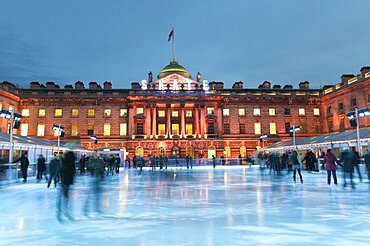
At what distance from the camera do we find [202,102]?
6006 centimetres

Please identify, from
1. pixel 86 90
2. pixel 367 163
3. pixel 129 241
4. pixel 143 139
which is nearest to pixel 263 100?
pixel 143 139

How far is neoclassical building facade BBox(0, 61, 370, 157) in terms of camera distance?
57781 millimetres

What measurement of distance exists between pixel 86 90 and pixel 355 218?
6093 centimetres

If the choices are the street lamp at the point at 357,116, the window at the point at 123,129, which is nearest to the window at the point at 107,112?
the window at the point at 123,129

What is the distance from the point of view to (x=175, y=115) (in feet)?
203

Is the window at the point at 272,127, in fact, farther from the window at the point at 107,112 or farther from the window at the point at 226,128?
the window at the point at 107,112

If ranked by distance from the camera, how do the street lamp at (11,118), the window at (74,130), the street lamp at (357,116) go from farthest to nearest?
the window at (74,130) < the street lamp at (357,116) < the street lamp at (11,118)

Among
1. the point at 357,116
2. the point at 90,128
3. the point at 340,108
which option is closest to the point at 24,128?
the point at 90,128

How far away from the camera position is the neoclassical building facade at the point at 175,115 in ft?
190

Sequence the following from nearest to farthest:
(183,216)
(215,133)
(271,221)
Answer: (271,221)
(183,216)
(215,133)

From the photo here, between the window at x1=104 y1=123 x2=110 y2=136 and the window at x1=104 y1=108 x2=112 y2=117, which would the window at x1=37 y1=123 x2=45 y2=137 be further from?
the window at x1=104 y1=108 x2=112 y2=117

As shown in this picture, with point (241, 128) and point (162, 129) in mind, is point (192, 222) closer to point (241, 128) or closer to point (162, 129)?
point (162, 129)

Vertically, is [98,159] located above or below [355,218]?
above

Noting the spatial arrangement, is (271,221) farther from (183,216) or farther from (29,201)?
(29,201)
